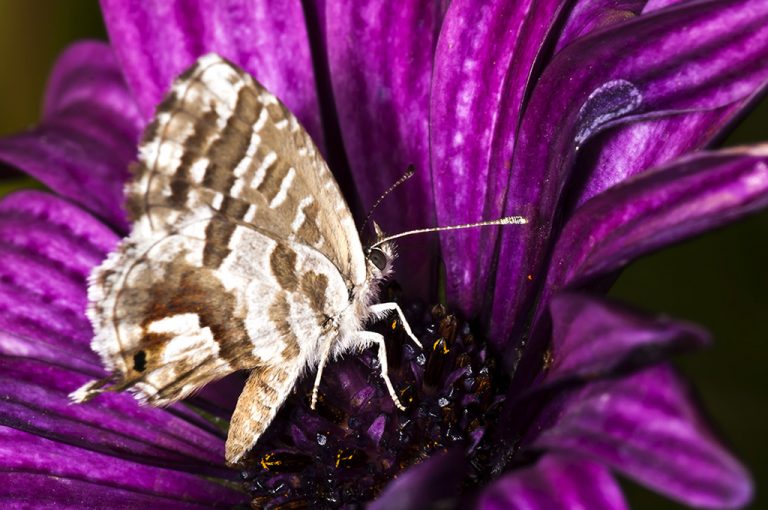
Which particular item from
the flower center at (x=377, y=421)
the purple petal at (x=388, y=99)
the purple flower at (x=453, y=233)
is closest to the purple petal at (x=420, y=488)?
the purple flower at (x=453, y=233)

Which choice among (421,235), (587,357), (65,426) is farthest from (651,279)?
(65,426)

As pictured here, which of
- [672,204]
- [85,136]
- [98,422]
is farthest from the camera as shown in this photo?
[85,136]

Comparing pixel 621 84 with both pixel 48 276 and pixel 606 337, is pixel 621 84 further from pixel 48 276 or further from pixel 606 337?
pixel 48 276

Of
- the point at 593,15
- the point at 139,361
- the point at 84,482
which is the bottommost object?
the point at 84,482

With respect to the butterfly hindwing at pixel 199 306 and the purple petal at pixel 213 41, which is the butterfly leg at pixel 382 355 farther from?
the purple petal at pixel 213 41

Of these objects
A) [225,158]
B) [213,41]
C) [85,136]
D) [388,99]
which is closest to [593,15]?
[388,99]

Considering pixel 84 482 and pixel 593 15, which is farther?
pixel 84 482

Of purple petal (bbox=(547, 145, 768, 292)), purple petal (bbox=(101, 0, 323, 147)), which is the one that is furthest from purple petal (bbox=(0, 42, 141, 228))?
purple petal (bbox=(547, 145, 768, 292))

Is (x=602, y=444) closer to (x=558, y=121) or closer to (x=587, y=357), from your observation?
(x=587, y=357)
